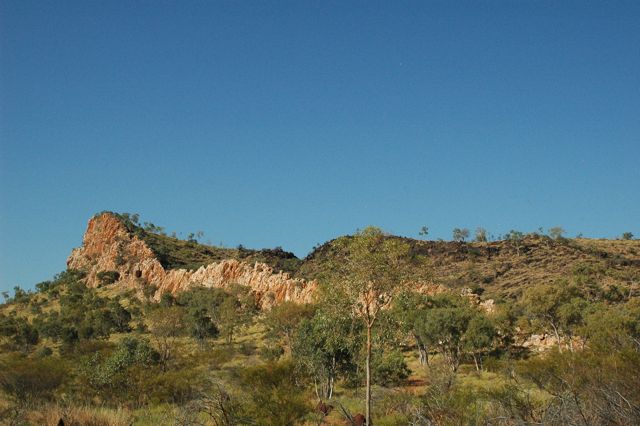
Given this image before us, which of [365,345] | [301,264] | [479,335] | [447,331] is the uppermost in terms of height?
[301,264]

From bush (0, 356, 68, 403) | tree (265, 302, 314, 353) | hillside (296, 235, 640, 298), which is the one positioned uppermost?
hillside (296, 235, 640, 298)

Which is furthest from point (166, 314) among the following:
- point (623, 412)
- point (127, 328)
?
point (623, 412)

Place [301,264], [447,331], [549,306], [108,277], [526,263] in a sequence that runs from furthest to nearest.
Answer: [108,277]
[301,264]
[526,263]
[549,306]
[447,331]

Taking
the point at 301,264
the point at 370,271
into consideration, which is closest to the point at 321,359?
the point at 370,271

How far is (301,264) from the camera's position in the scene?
102188mm

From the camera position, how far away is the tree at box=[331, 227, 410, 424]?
22094 mm

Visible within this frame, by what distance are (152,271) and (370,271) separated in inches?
3371

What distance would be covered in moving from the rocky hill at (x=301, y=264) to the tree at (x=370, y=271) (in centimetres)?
3435

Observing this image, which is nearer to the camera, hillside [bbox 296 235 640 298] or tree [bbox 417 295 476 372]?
tree [bbox 417 295 476 372]

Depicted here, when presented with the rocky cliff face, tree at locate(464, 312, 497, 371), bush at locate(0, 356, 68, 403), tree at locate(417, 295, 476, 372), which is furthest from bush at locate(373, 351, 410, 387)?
the rocky cliff face

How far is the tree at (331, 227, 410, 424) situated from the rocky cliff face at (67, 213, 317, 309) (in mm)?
48794

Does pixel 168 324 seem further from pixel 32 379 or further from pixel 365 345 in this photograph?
pixel 32 379

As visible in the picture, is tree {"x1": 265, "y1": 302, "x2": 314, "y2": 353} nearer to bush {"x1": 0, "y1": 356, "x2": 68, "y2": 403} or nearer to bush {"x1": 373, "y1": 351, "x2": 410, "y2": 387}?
bush {"x1": 373, "y1": 351, "x2": 410, "y2": 387}

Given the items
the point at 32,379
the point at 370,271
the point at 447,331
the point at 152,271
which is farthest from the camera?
the point at 152,271
